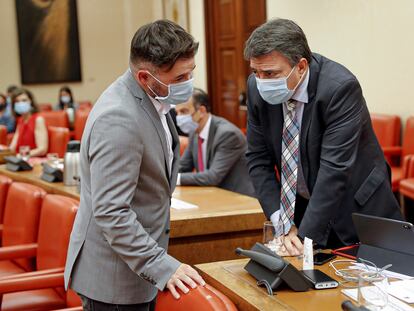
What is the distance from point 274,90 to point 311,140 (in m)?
0.21

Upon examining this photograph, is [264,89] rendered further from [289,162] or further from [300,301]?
[300,301]

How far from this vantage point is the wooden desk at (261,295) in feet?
5.63

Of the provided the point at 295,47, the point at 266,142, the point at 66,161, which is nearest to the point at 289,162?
the point at 266,142

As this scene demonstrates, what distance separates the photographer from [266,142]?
246cm

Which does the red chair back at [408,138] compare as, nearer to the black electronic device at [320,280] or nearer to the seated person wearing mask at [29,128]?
the seated person wearing mask at [29,128]

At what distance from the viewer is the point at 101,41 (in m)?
12.9

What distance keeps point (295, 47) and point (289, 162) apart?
0.40m

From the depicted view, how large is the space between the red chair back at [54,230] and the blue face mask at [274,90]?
1044 mm

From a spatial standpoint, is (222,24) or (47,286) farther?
(222,24)

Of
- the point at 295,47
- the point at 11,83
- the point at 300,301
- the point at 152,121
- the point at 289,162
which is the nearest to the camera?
the point at 300,301

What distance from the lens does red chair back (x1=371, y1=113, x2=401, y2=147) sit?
584cm

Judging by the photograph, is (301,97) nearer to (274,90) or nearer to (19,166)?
(274,90)

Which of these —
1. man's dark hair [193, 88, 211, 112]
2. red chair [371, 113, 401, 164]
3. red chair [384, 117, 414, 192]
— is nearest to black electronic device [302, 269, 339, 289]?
man's dark hair [193, 88, 211, 112]

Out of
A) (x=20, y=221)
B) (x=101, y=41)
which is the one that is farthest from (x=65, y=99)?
(x=20, y=221)
